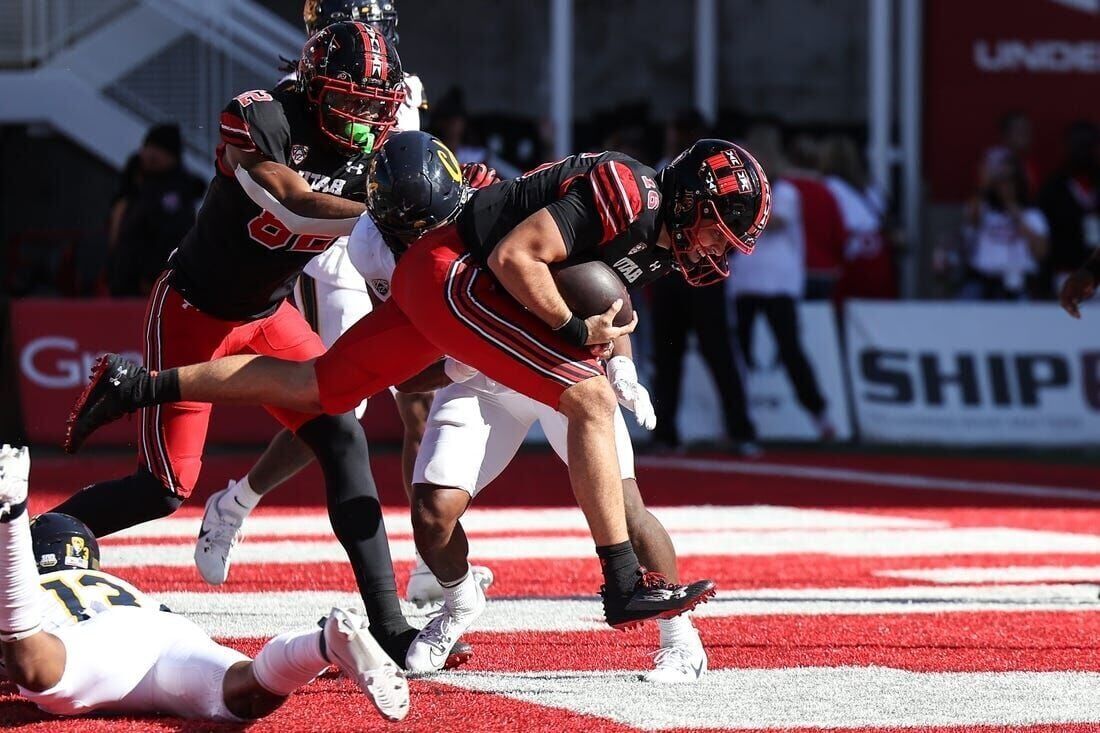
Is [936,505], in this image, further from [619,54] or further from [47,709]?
[619,54]

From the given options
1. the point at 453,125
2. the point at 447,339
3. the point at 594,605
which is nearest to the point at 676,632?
the point at 447,339

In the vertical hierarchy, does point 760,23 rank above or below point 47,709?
above

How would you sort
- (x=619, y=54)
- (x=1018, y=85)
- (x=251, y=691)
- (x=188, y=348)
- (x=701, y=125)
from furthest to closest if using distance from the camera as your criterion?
(x=619, y=54) < (x=1018, y=85) < (x=701, y=125) < (x=188, y=348) < (x=251, y=691)

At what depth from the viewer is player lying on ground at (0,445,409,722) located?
3764 millimetres

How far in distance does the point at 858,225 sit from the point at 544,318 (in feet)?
29.8

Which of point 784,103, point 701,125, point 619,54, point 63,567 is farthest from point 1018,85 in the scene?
point 63,567

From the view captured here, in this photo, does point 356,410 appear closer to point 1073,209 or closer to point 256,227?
point 256,227

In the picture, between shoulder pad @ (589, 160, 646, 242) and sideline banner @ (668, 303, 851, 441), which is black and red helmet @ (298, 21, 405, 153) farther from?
sideline banner @ (668, 303, 851, 441)

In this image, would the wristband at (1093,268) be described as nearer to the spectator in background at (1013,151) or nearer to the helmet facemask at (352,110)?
the helmet facemask at (352,110)

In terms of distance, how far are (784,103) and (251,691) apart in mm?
15125

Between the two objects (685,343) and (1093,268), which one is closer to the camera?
(1093,268)

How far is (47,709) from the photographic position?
4.05 metres

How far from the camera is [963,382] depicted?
12883mm

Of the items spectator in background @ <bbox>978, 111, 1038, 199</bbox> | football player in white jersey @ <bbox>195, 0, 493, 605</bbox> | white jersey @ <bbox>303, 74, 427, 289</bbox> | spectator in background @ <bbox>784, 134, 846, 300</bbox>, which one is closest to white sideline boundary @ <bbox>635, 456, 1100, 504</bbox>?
spectator in background @ <bbox>784, 134, 846, 300</bbox>
